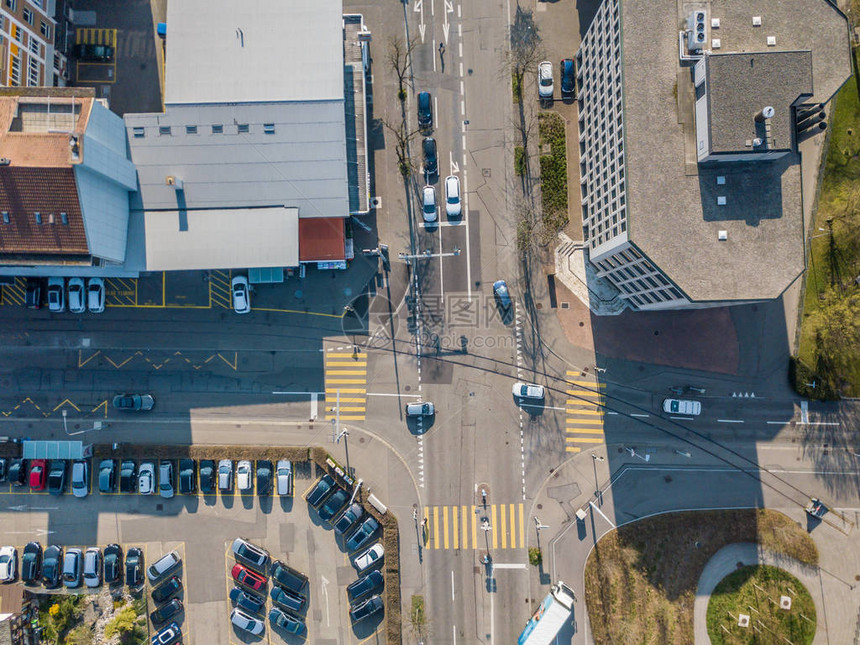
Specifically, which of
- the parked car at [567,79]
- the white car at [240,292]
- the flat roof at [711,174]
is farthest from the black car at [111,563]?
the parked car at [567,79]

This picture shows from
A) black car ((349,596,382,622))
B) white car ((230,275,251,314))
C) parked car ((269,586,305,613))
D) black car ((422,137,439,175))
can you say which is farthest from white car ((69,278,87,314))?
black car ((349,596,382,622))

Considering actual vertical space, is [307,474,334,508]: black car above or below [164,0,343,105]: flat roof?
below

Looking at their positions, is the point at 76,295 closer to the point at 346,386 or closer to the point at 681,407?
the point at 346,386

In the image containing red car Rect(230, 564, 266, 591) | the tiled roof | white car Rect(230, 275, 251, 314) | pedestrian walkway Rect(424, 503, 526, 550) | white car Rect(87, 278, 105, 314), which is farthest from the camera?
pedestrian walkway Rect(424, 503, 526, 550)

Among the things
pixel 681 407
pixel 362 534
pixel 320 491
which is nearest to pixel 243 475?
pixel 320 491

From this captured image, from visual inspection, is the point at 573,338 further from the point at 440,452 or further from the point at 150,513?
the point at 150,513

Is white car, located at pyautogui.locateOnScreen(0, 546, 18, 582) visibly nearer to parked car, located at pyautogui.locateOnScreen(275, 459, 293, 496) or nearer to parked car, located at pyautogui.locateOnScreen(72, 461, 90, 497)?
parked car, located at pyautogui.locateOnScreen(72, 461, 90, 497)
